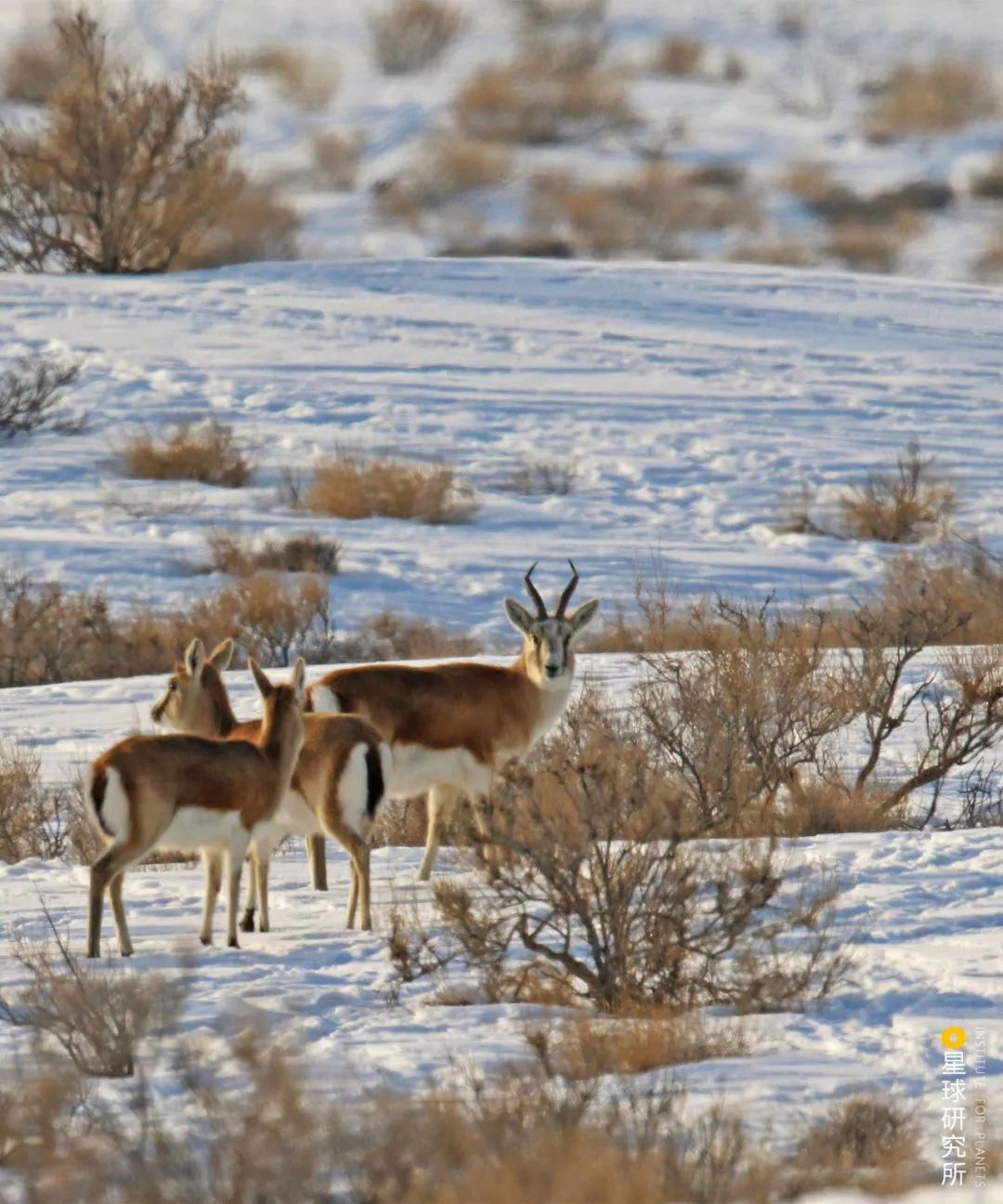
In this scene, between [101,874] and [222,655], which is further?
[222,655]

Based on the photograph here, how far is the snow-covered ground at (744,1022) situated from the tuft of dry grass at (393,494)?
1108cm

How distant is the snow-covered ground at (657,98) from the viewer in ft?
134

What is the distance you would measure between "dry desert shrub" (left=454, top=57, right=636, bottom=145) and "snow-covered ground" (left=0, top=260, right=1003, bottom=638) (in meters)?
16.5

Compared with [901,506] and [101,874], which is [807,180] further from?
[101,874]

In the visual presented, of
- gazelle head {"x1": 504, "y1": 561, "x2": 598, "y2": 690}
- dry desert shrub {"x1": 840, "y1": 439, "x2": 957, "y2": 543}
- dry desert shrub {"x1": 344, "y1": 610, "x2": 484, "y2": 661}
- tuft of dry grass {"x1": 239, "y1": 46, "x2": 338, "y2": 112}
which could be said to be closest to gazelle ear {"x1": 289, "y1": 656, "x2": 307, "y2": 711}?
gazelle head {"x1": 504, "y1": 561, "x2": 598, "y2": 690}

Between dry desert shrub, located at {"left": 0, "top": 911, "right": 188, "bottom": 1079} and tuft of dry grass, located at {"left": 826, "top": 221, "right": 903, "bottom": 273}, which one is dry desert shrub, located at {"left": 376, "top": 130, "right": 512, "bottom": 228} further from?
dry desert shrub, located at {"left": 0, "top": 911, "right": 188, "bottom": 1079}

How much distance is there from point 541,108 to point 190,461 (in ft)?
89.3

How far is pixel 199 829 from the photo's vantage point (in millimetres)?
8227

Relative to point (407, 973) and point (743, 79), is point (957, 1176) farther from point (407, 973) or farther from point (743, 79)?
point (743, 79)

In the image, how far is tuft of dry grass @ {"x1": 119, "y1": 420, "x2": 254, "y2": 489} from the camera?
2284 centimetres

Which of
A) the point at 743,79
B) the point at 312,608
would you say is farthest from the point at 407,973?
the point at 743,79

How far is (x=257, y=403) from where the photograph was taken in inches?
978

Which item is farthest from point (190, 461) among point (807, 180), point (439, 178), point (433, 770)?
point (807, 180)

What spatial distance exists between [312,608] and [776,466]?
733cm
